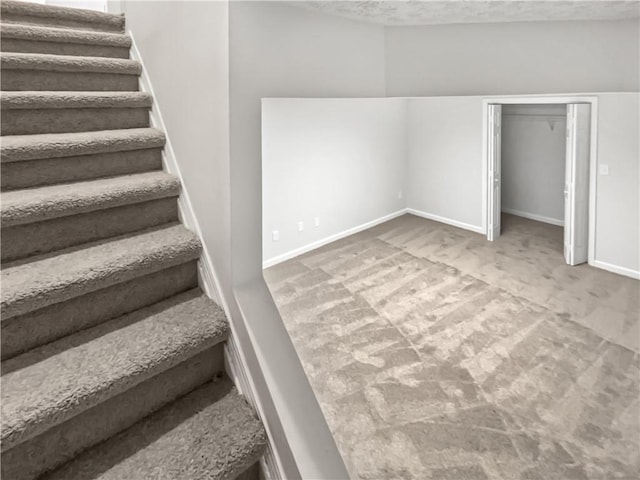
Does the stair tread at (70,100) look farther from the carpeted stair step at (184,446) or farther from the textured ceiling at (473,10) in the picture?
the carpeted stair step at (184,446)

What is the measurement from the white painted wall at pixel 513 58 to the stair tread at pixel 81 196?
0.98 meters

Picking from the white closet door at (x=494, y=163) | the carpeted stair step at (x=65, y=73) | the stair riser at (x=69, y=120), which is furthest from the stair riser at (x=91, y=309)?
the white closet door at (x=494, y=163)

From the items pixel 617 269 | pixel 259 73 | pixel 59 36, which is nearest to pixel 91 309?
pixel 259 73

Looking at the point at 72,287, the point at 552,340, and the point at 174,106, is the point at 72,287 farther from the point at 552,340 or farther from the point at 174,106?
the point at 552,340

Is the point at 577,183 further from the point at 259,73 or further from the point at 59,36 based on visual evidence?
the point at 59,36

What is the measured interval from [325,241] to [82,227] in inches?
194

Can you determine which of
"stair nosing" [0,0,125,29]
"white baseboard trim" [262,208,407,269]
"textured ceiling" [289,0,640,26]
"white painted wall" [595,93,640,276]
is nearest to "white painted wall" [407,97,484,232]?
"white baseboard trim" [262,208,407,269]

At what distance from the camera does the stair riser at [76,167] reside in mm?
1348

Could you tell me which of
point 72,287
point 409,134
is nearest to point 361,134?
point 409,134

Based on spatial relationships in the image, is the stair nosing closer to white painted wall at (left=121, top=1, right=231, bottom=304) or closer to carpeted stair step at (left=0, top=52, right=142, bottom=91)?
carpeted stair step at (left=0, top=52, right=142, bottom=91)

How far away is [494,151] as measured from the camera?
6102mm

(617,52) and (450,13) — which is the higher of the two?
(450,13)

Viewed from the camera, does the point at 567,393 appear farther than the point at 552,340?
No

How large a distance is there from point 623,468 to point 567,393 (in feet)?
2.10
